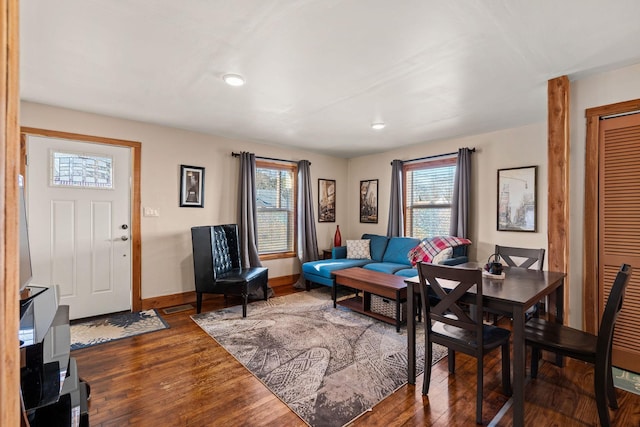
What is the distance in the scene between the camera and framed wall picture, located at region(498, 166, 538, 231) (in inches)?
150

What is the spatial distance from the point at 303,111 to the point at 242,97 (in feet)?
2.31

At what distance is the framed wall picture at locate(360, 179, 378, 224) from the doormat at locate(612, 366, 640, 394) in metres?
3.74

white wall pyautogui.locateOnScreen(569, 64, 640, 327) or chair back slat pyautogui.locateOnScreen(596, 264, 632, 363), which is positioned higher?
white wall pyautogui.locateOnScreen(569, 64, 640, 327)

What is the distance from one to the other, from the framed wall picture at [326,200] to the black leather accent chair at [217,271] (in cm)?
203

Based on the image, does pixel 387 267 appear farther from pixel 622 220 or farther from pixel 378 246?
pixel 622 220

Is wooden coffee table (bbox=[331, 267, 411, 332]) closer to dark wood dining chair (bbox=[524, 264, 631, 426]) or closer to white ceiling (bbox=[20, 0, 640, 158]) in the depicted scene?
dark wood dining chair (bbox=[524, 264, 631, 426])

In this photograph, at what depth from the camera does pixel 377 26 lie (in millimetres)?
1838

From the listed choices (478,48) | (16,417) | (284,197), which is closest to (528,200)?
(478,48)

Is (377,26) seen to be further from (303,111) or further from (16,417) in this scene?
(16,417)

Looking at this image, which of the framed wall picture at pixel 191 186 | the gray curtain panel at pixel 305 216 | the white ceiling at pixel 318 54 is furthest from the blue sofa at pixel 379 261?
the white ceiling at pixel 318 54

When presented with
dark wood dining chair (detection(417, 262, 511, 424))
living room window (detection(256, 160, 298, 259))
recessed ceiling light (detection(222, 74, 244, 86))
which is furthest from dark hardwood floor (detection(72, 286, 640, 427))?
living room window (detection(256, 160, 298, 259))

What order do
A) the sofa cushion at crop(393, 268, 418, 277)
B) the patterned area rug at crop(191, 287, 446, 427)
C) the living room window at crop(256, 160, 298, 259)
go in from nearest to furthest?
the patterned area rug at crop(191, 287, 446, 427) < the sofa cushion at crop(393, 268, 418, 277) < the living room window at crop(256, 160, 298, 259)

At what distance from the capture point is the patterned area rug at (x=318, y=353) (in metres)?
2.07

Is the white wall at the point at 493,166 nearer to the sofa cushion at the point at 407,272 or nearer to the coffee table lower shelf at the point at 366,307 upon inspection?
the sofa cushion at the point at 407,272
